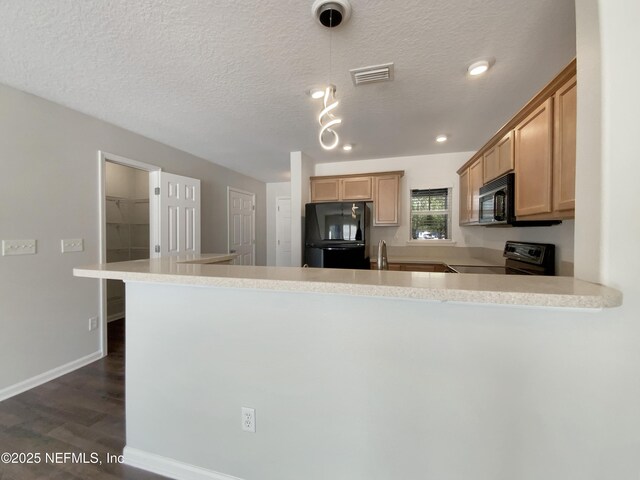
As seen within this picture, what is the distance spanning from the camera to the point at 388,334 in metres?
1.08

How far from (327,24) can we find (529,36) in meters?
1.20

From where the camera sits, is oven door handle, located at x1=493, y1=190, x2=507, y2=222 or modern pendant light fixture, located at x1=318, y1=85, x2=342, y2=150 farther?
oven door handle, located at x1=493, y1=190, x2=507, y2=222

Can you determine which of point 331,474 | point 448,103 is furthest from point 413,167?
point 331,474

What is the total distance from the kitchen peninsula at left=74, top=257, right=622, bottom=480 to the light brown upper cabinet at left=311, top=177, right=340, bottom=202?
289 cm

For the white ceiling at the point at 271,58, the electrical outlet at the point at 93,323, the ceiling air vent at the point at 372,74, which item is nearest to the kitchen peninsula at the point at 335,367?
the white ceiling at the point at 271,58

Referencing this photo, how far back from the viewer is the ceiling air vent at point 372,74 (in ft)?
5.95

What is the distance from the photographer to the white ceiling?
4.57 ft

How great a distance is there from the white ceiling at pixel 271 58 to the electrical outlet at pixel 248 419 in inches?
79.3

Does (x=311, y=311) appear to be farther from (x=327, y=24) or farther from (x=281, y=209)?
(x=281, y=209)

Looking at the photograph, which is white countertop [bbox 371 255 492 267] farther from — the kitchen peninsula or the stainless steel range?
the kitchen peninsula

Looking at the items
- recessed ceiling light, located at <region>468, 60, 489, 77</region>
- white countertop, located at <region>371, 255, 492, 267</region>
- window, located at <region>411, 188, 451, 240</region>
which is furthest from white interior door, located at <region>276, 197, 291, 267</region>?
recessed ceiling light, located at <region>468, 60, 489, 77</region>

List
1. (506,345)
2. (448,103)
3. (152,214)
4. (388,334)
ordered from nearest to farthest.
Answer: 1. (506,345)
2. (388,334)
3. (448,103)
4. (152,214)

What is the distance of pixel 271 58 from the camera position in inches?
68.7

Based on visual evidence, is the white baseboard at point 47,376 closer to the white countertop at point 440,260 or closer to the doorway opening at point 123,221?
the doorway opening at point 123,221
